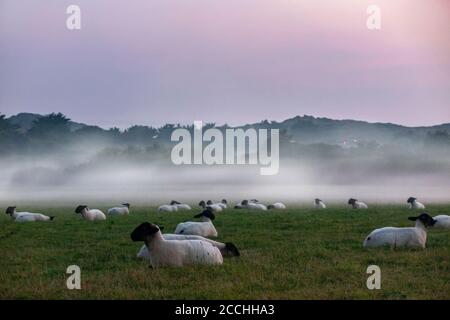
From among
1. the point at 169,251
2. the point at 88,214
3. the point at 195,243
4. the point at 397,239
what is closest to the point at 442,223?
the point at 397,239

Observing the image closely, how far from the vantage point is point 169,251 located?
480 inches

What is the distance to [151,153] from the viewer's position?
2635 inches

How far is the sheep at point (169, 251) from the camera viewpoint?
39.7ft

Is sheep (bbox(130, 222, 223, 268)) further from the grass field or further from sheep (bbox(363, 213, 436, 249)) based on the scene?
sheep (bbox(363, 213, 436, 249))

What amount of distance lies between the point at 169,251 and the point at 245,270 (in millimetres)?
1687

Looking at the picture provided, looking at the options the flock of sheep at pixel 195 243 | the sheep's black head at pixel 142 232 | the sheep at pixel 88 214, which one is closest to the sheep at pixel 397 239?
the flock of sheep at pixel 195 243

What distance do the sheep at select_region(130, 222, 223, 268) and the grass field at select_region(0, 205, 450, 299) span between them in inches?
12.5

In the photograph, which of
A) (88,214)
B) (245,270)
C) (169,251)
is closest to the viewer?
(245,270)

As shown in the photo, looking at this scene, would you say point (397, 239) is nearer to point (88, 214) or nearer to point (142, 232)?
point (142, 232)

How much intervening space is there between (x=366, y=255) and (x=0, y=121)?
198 feet

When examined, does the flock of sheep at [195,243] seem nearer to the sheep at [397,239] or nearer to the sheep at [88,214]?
the sheep at [397,239]

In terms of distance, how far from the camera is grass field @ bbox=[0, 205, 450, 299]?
960 cm

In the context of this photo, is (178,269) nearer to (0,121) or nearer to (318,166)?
(0,121)

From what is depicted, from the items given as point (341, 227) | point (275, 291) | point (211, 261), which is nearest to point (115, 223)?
point (341, 227)
